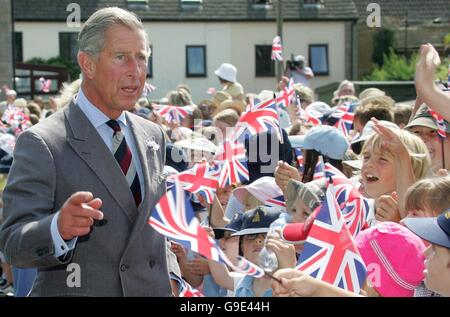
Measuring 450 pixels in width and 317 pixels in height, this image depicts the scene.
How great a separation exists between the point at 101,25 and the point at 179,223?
1085mm

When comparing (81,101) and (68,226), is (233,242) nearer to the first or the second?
(81,101)

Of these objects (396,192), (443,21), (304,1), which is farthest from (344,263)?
(304,1)

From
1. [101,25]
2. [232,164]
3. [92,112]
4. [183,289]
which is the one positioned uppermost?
[101,25]

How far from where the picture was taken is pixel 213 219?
6.82m

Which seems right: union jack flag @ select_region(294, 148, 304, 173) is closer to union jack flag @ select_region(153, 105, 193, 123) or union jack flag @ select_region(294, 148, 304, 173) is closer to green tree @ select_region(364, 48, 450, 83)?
union jack flag @ select_region(153, 105, 193, 123)

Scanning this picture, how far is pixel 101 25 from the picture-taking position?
4281mm

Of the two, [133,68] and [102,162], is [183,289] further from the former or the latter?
[133,68]

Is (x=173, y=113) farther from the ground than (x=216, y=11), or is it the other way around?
(x=216, y=11)

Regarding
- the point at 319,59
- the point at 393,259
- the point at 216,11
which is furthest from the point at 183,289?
the point at 319,59

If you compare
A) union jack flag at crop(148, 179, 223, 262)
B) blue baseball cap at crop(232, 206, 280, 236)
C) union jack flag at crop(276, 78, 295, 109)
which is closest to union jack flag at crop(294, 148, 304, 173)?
union jack flag at crop(276, 78, 295, 109)

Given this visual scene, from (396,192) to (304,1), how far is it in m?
43.7

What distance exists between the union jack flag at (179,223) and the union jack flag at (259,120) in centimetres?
397

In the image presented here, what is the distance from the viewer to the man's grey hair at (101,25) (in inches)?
168

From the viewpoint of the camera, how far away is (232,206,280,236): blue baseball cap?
559 centimetres
